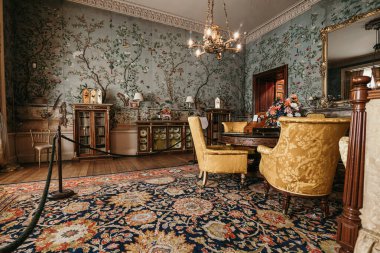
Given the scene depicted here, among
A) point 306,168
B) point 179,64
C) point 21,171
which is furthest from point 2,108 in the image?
point 306,168

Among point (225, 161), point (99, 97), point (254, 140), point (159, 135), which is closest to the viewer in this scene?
point (254, 140)

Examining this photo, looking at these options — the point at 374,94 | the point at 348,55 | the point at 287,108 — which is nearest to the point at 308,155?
the point at 374,94

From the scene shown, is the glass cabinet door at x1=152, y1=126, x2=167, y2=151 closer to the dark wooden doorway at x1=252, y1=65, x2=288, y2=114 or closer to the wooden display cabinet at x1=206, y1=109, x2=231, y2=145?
the wooden display cabinet at x1=206, y1=109, x2=231, y2=145

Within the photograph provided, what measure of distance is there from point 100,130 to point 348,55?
581 cm

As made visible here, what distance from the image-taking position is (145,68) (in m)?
5.26

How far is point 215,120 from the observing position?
5977 millimetres

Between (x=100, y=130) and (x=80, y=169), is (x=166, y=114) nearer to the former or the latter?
(x=100, y=130)

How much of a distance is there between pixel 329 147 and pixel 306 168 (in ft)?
0.87

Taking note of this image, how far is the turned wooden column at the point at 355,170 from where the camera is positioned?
3.54 feet

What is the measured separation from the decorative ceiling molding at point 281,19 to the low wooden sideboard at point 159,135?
3966 mm

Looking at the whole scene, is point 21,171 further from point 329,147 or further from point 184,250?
point 329,147

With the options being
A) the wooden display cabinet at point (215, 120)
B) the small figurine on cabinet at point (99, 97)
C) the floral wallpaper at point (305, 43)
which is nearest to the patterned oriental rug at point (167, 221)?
the small figurine on cabinet at point (99, 97)

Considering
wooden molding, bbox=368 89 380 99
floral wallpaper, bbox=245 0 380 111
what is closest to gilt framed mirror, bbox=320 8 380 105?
floral wallpaper, bbox=245 0 380 111

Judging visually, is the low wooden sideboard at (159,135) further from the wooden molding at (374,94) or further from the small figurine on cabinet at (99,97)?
the wooden molding at (374,94)
